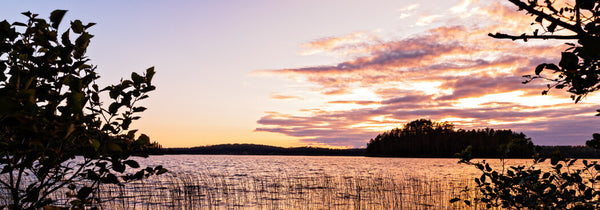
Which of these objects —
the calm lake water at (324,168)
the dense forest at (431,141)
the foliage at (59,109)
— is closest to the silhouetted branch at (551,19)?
the foliage at (59,109)

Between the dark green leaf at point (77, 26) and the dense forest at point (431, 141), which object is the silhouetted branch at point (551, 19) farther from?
the dense forest at point (431, 141)

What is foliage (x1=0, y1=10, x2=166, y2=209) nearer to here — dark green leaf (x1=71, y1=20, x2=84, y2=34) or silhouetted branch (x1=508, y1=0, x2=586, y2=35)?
dark green leaf (x1=71, y1=20, x2=84, y2=34)

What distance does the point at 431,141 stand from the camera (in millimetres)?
119000

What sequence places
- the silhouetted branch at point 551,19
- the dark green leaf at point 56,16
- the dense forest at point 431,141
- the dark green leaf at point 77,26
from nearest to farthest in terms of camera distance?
the silhouetted branch at point 551,19 → the dark green leaf at point 56,16 → the dark green leaf at point 77,26 → the dense forest at point 431,141

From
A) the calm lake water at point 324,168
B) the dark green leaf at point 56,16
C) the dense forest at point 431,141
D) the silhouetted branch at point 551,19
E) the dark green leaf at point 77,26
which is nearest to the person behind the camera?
the silhouetted branch at point 551,19

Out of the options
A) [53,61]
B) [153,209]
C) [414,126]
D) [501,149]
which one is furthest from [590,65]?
[414,126]

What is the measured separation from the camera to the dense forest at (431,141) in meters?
108

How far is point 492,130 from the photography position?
116 metres

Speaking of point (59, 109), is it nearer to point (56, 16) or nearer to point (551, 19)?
point (56, 16)

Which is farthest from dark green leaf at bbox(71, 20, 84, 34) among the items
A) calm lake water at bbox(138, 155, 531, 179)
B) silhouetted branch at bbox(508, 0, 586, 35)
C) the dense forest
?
the dense forest

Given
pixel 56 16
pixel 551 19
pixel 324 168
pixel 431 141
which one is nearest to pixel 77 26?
pixel 56 16

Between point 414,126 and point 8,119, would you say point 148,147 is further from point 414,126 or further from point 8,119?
point 414,126

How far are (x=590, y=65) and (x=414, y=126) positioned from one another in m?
136

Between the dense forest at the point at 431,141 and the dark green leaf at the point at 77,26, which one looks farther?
the dense forest at the point at 431,141
